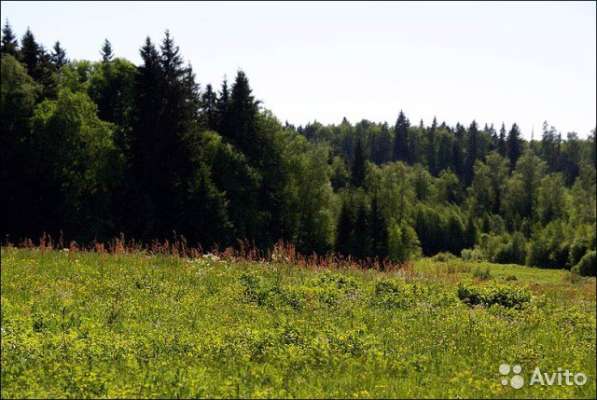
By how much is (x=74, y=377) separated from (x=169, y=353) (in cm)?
150

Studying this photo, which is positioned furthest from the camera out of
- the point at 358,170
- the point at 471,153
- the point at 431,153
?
the point at 431,153

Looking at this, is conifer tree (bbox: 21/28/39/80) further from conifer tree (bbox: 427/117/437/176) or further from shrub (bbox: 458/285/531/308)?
conifer tree (bbox: 427/117/437/176)

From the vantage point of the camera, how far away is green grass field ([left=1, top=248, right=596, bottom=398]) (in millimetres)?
7027

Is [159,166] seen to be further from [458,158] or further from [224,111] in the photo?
[458,158]

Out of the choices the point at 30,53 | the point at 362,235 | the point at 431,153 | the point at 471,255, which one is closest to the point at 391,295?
the point at 30,53

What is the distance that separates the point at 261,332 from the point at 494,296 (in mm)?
6065

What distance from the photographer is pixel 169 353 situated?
8.12 m

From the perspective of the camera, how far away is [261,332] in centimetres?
909

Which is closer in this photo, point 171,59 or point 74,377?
point 74,377

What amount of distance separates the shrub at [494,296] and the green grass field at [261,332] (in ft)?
0.70

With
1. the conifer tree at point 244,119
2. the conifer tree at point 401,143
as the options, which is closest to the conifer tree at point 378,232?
the conifer tree at point 244,119

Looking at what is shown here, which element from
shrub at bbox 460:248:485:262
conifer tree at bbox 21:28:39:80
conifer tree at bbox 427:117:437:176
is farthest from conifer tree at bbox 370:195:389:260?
conifer tree at bbox 427:117:437:176

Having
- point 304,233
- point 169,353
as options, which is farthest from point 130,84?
point 169,353

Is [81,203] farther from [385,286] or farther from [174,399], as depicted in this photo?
[174,399]
